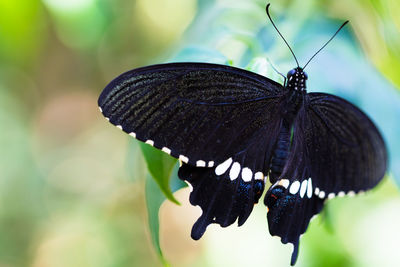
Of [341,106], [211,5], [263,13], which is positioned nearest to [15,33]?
[211,5]

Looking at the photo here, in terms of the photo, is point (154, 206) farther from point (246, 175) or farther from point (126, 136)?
point (126, 136)

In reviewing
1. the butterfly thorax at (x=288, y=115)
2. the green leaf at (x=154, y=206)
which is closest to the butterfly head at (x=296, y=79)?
the butterfly thorax at (x=288, y=115)

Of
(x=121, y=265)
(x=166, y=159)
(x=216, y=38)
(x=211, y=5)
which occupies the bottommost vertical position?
(x=166, y=159)

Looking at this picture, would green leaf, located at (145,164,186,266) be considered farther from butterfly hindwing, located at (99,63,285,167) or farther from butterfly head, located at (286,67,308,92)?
butterfly head, located at (286,67,308,92)

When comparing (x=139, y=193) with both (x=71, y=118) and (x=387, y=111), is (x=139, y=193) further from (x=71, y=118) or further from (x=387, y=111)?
(x=387, y=111)

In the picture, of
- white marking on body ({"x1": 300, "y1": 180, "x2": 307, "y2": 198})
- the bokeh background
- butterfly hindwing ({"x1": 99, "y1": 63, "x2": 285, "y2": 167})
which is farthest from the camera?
the bokeh background

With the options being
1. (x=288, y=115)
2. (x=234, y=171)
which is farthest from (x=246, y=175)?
(x=288, y=115)

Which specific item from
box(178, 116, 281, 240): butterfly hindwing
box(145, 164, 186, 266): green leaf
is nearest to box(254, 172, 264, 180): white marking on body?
box(178, 116, 281, 240): butterfly hindwing
